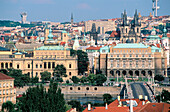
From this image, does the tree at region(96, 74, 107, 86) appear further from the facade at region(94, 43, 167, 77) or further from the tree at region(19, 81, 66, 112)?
the tree at region(19, 81, 66, 112)

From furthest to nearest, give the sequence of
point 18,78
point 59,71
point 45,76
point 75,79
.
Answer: point 59,71, point 45,76, point 75,79, point 18,78

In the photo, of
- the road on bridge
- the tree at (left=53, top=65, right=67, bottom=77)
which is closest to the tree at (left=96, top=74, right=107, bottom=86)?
the tree at (left=53, top=65, right=67, bottom=77)

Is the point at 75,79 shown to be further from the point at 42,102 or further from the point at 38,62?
the point at 42,102

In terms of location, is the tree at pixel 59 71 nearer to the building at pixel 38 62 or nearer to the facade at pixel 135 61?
the building at pixel 38 62

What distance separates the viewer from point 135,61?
495 feet

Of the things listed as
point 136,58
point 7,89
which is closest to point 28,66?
point 136,58

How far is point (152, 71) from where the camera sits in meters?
149

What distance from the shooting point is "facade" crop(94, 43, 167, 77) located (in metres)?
150

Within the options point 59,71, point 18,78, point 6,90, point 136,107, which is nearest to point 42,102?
point 136,107

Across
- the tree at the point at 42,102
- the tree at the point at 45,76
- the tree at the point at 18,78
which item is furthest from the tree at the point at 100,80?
the tree at the point at 42,102

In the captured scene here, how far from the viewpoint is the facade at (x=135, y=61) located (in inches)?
5896

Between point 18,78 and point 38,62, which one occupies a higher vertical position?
point 38,62

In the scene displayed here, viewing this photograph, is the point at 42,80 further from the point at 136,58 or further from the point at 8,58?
the point at 136,58

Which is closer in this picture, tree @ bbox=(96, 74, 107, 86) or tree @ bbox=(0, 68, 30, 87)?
tree @ bbox=(0, 68, 30, 87)
